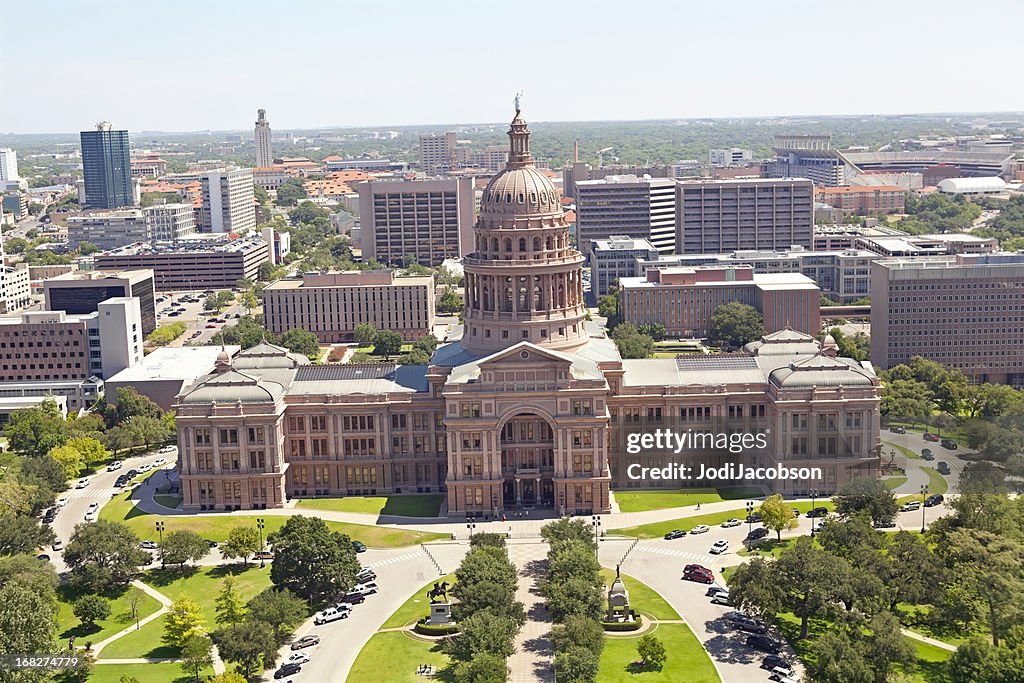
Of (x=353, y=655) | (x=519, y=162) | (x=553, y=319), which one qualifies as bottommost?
(x=353, y=655)

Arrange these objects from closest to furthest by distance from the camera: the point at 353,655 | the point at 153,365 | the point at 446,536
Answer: the point at 353,655
the point at 446,536
the point at 153,365

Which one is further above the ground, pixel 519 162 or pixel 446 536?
pixel 519 162

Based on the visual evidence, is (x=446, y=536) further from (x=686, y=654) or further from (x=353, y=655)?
(x=686, y=654)

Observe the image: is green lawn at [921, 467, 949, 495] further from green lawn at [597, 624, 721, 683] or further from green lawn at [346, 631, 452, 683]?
green lawn at [346, 631, 452, 683]

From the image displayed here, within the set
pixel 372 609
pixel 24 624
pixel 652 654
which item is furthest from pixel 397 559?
pixel 24 624

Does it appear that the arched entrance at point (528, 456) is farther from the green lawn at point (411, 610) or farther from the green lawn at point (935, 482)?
the green lawn at point (935, 482)

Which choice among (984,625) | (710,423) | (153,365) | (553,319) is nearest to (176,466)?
(153,365)
